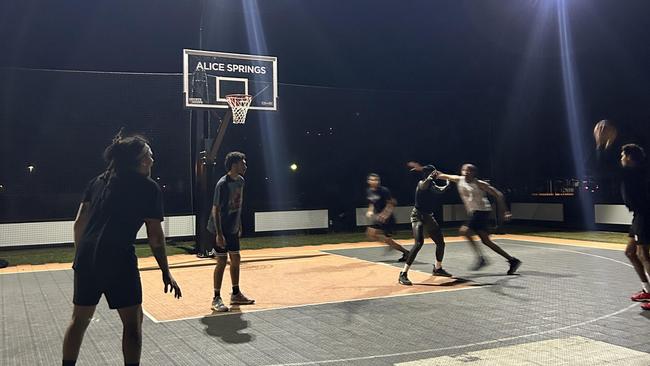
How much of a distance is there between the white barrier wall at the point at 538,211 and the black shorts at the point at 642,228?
14147 mm

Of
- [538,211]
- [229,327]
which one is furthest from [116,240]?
[538,211]

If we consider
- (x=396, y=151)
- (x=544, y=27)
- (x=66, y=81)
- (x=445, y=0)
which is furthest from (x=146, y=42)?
(x=544, y=27)

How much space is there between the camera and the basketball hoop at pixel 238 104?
12811mm

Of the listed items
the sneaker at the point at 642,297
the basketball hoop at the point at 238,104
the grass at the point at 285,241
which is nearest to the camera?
the sneaker at the point at 642,297

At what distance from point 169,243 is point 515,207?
43.5ft

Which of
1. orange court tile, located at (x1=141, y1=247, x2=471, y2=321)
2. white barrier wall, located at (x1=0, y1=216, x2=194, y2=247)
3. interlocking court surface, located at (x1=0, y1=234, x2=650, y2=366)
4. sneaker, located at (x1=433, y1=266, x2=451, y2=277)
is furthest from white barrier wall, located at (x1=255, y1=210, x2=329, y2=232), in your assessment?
sneaker, located at (x1=433, y1=266, x2=451, y2=277)

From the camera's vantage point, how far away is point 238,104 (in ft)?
42.1

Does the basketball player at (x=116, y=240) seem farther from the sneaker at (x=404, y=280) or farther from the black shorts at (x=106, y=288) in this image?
the sneaker at (x=404, y=280)

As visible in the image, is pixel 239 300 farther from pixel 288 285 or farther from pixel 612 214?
pixel 612 214

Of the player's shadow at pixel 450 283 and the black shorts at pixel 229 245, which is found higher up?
the black shorts at pixel 229 245

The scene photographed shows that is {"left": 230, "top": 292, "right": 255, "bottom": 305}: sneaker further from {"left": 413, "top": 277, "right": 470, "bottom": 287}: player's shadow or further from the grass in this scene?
the grass

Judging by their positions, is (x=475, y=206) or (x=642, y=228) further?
(x=475, y=206)

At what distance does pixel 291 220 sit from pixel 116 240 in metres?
16.0

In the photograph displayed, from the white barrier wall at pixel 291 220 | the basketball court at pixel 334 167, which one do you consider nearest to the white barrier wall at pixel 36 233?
the basketball court at pixel 334 167
